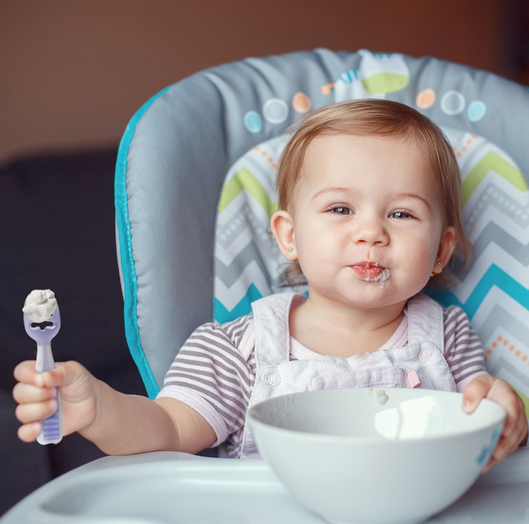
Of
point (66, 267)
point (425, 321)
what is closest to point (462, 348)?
point (425, 321)

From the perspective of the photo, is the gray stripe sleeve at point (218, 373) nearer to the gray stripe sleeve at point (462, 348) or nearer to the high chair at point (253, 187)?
the high chair at point (253, 187)

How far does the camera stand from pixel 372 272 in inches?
28.4

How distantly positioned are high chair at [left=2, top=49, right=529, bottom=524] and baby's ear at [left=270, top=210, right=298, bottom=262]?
0.17 ft

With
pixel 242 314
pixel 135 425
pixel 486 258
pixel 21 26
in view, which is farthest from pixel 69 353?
pixel 21 26

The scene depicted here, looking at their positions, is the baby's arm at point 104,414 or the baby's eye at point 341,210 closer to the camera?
the baby's arm at point 104,414

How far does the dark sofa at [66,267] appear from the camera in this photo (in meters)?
1.09

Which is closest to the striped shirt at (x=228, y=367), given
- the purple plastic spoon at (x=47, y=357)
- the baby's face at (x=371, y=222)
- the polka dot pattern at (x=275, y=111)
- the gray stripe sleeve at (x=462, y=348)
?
the gray stripe sleeve at (x=462, y=348)

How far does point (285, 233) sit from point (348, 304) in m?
0.15

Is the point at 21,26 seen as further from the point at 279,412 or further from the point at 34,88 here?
the point at 279,412

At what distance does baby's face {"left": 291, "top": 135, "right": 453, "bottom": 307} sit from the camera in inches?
28.5

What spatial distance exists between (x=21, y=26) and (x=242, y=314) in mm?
1308

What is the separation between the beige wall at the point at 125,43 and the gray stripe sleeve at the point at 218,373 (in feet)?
3.74

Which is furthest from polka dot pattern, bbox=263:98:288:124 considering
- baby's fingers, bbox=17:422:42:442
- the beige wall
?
the beige wall

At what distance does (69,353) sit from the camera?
1.27m
